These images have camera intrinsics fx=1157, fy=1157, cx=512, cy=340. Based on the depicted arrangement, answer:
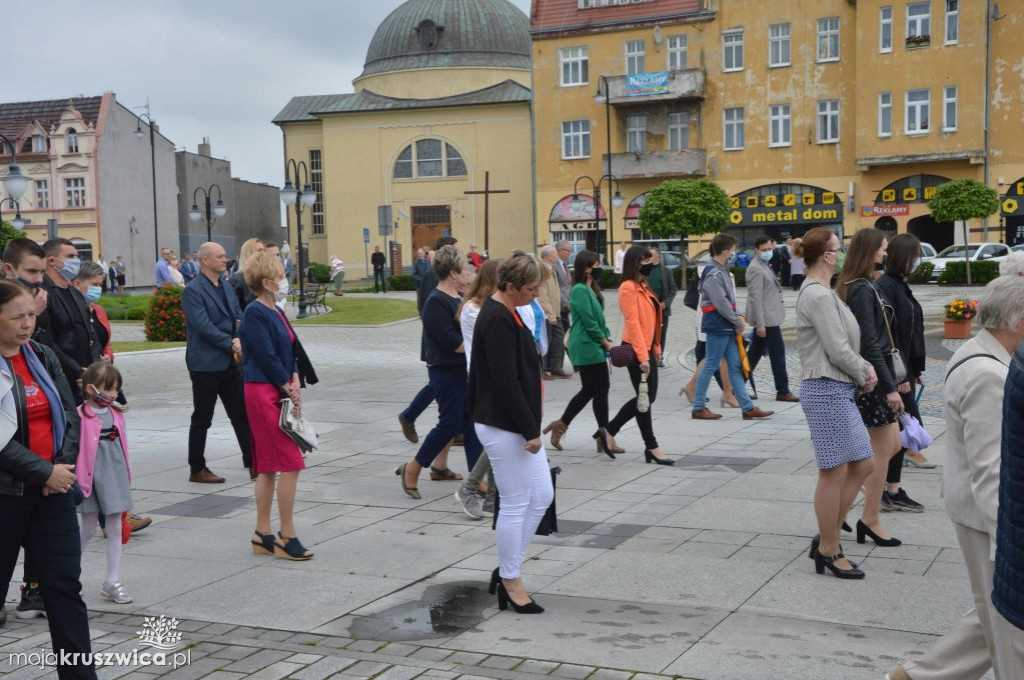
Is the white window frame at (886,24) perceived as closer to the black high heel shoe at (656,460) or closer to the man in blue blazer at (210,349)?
the black high heel shoe at (656,460)

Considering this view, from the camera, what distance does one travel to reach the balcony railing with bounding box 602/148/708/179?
50594mm

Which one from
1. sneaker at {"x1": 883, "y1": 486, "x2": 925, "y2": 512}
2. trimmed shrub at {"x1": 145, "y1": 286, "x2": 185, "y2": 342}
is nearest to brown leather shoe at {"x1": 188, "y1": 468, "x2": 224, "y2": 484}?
sneaker at {"x1": 883, "y1": 486, "x2": 925, "y2": 512}

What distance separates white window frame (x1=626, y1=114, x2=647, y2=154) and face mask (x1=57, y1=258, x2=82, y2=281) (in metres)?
45.6

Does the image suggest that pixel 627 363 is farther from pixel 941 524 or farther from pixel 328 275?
pixel 328 275

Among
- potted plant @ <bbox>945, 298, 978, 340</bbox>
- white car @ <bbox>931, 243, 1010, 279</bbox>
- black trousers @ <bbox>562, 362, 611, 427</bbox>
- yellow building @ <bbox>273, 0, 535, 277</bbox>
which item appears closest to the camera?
black trousers @ <bbox>562, 362, 611, 427</bbox>

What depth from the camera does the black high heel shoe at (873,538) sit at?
6.95 meters

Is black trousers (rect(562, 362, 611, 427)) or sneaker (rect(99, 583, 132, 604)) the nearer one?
sneaker (rect(99, 583, 132, 604))

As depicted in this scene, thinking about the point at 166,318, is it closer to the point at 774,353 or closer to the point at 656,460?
the point at 774,353

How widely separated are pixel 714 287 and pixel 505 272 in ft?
21.2

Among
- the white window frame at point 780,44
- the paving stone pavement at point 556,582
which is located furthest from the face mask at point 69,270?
the white window frame at point 780,44

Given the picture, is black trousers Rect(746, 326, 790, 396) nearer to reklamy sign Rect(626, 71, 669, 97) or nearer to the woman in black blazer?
the woman in black blazer

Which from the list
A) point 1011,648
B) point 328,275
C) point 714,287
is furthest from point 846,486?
point 328,275

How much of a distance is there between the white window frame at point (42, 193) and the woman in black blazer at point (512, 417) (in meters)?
63.4

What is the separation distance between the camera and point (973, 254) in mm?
40594
